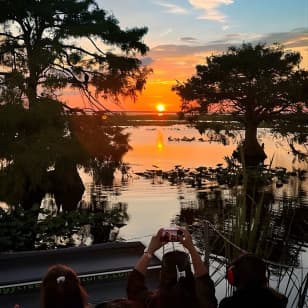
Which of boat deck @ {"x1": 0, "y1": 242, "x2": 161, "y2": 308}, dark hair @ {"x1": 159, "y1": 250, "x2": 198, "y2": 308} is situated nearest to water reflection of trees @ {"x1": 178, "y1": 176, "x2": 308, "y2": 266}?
boat deck @ {"x1": 0, "y1": 242, "x2": 161, "y2": 308}

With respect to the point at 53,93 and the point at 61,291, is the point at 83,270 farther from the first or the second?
the point at 53,93

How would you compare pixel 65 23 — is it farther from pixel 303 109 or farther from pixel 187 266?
pixel 303 109

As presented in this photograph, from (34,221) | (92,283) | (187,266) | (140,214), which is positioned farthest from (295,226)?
(187,266)

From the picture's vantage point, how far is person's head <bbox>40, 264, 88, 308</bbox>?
2.25 metres

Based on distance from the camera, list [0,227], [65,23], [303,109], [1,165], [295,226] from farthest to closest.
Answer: [303,109] → [65,23] → [1,165] → [295,226] → [0,227]

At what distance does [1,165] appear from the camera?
14.1 m

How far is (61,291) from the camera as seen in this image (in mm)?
2256

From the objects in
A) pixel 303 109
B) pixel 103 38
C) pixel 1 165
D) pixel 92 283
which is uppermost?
pixel 103 38

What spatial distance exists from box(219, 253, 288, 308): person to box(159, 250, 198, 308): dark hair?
0.78 ft

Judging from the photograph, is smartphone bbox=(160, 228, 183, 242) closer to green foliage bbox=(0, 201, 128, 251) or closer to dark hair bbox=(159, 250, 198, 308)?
dark hair bbox=(159, 250, 198, 308)

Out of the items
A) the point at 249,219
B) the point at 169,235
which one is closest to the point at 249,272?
the point at 169,235

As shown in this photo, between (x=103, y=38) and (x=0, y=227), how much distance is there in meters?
9.05

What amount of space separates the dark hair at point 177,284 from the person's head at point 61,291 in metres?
0.41

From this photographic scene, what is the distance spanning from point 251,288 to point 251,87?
27875 mm
